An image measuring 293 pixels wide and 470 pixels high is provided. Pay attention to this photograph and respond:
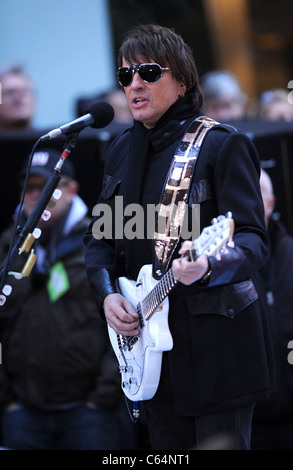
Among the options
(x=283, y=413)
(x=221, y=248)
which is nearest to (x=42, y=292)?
(x=283, y=413)

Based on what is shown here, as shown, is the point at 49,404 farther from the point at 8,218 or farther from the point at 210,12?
the point at 210,12

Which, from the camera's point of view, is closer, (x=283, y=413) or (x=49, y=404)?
(x=283, y=413)

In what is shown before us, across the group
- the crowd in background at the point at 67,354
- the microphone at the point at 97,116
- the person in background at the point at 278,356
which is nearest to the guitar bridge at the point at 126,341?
the microphone at the point at 97,116

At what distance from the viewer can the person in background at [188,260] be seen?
2.50m

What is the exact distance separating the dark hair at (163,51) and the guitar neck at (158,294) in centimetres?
67

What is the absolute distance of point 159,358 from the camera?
2.63 m

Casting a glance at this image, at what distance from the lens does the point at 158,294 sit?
8.32 ft

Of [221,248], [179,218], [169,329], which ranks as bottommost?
[169,329]

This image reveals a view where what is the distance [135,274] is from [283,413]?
1.60 m

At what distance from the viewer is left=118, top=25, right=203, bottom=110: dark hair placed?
8.86 ft

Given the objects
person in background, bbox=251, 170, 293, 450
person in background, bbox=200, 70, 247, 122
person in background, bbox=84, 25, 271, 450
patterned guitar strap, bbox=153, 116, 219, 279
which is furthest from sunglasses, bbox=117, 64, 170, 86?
person in background, bbox=200, 70, 247, 122

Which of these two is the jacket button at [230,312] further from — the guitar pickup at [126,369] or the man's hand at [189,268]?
the guitar pickup at [126,369]

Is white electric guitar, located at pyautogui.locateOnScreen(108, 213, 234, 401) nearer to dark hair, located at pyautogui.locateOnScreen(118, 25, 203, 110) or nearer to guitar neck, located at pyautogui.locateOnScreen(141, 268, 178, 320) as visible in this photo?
guitar neck, located at pyautogui.locateOnScreen(141, 268, 178, 320)

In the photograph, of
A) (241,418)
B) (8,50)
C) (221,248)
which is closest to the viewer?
(221,248)
